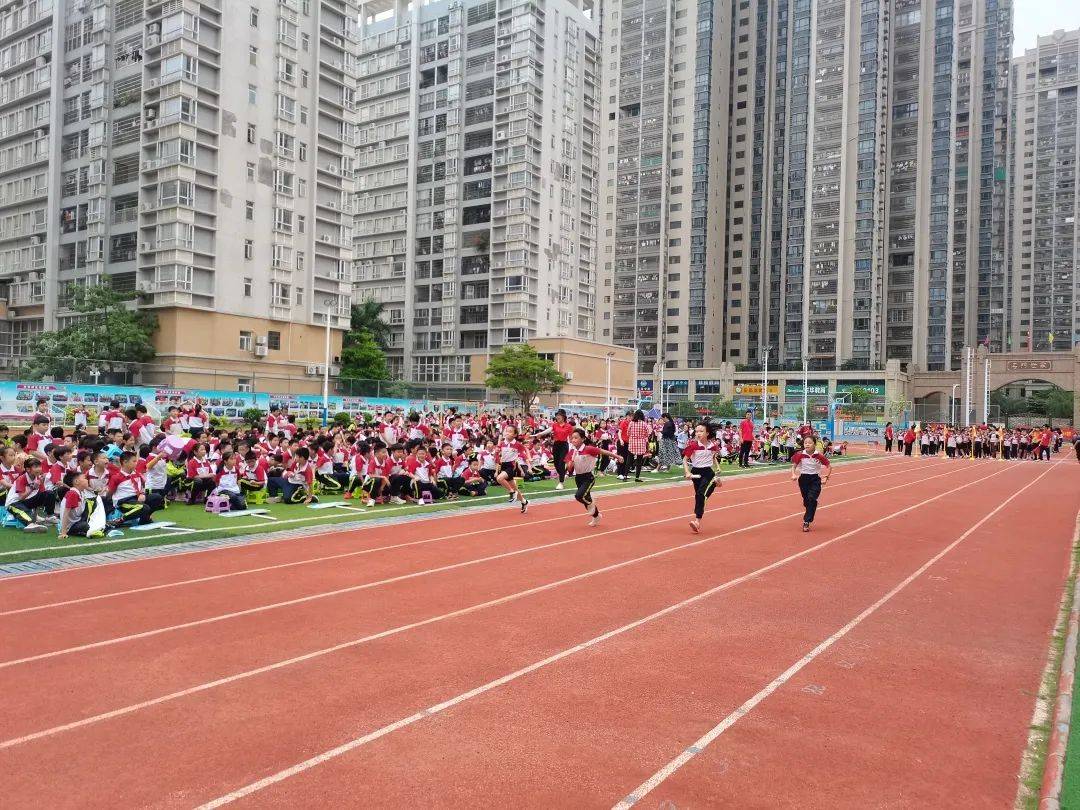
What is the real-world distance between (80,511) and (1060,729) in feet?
39.9

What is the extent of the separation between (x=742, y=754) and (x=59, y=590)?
25.0 feet

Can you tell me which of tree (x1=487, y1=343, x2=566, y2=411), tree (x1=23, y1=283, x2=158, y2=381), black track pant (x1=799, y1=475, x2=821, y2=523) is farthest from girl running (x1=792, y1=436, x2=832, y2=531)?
tree (x1=487, y1=343, x2=566, y2=411)

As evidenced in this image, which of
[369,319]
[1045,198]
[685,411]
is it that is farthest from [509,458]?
[1045,198]

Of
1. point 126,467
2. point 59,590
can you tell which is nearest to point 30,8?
point 126,467

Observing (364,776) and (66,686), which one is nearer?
(364,776)

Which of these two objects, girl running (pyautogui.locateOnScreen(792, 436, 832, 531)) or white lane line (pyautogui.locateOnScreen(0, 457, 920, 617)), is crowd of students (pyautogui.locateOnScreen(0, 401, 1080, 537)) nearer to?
girl running (pyautogui.locateOnScreen(792, 436, 832, 531))

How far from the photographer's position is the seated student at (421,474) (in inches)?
655

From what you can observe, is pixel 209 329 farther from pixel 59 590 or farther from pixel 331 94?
pixel 59 590

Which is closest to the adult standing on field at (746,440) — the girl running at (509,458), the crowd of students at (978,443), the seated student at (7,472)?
the girl running at (509,458)

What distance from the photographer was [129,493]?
12.3 meters

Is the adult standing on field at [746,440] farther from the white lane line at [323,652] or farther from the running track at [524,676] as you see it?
the white lane line at [323,652]

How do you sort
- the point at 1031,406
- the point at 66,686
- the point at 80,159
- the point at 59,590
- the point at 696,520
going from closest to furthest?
1. the point at 66,686
2. the point at 59,590
3. the point at 696,520
4. the point at 80,159
5. the point at 1031,406

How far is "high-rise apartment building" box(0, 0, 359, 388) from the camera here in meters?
43.1

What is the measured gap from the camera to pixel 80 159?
158 ft
